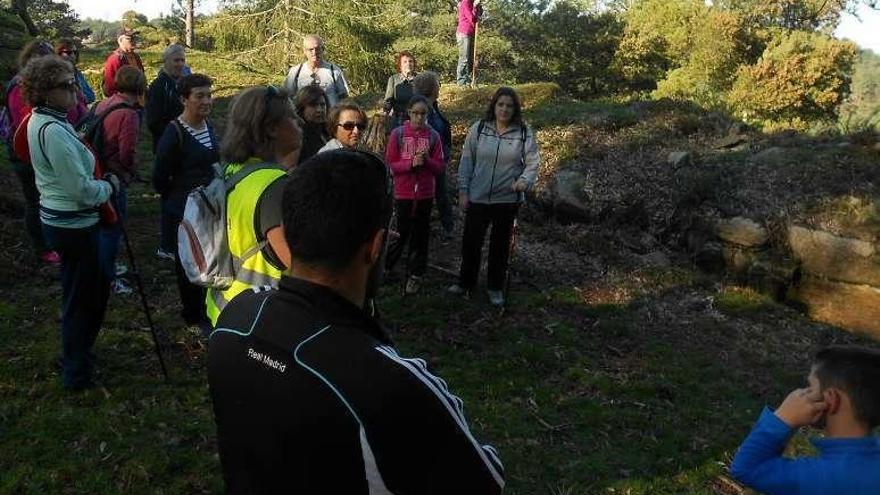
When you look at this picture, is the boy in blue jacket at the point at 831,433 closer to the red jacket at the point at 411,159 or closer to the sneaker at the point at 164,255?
the red jacket at the point at 411,159

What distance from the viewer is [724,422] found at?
5.46 metres

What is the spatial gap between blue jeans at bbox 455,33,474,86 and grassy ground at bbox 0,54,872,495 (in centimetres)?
746

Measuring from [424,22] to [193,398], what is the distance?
33.7 meters

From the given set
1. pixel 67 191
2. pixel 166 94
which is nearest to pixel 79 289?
pixel 67 191

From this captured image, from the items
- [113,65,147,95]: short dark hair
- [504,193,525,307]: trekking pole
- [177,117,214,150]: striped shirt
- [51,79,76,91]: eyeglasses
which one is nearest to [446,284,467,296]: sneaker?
[504,193,525,307]: trekking pole

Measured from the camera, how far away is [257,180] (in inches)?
118

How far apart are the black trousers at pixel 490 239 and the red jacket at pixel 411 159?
526mm

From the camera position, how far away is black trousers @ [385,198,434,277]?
698cm

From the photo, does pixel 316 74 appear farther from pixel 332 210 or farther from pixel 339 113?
pixel 332 210

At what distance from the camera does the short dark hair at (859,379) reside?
2389 mm

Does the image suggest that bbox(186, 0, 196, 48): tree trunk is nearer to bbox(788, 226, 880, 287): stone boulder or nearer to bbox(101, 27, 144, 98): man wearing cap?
bbox(101, 27, 144, 98): man wearing cap

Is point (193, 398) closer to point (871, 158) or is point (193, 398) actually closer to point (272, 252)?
point (272, 252)

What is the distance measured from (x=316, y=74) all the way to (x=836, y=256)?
6654 millimetres

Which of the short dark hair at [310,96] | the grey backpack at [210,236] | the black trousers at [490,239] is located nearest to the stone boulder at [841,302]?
the black trousers at [490,239]
